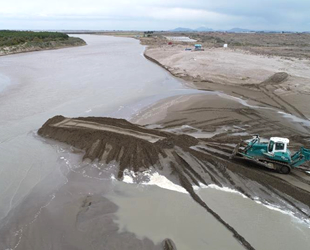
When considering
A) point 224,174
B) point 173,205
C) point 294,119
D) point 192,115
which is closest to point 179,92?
point 192,115

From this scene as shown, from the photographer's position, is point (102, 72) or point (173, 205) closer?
point (173, 205)

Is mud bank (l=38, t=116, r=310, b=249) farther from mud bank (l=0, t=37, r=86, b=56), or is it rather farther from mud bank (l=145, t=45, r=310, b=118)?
mud bank (l=0, t=37, r=86, b=56)

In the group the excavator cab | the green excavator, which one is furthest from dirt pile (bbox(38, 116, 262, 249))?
the excavator cab

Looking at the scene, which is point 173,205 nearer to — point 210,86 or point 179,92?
point 179,92

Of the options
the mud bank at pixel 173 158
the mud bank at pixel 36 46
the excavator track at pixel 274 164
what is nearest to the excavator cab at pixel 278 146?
the excavator track at pixel 274 164

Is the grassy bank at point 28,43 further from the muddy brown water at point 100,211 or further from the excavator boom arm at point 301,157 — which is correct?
the excavator boom arm at point 301,157

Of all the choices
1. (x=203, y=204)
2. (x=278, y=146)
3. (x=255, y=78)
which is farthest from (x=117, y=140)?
(x=255, y=78)
